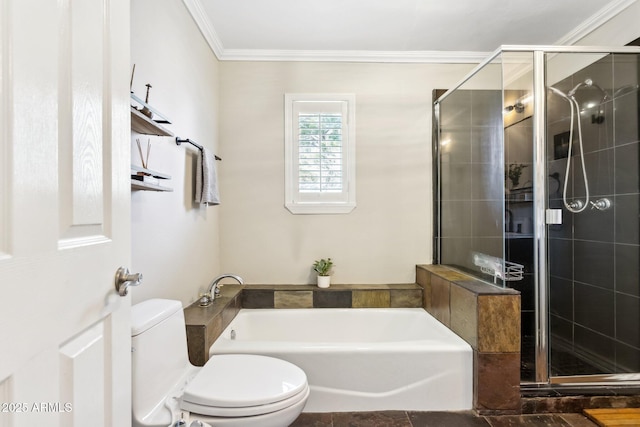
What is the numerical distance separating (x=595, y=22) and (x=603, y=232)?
143 cm

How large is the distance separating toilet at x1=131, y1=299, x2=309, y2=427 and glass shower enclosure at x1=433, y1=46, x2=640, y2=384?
4.77ft

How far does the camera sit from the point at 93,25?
2.35 ft

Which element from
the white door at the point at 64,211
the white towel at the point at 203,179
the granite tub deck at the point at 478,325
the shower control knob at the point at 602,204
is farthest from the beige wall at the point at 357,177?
the white door at the point at 64,211

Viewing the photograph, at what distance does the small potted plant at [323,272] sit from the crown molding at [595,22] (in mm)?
2455

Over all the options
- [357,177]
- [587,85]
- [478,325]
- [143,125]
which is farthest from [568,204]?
[143,125]

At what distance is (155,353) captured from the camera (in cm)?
131

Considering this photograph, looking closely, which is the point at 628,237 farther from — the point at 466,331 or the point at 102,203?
the point at 102,203

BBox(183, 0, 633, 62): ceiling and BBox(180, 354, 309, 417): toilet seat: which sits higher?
BBox(183, 0, 633, 62): ceiling

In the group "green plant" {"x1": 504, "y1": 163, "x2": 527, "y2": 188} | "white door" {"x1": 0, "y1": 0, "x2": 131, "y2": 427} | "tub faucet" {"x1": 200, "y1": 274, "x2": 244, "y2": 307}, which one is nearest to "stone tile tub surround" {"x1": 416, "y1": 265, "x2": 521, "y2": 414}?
"green plant" {"x1": 504, "y1": 163, "x2": 527, "y2": 188}

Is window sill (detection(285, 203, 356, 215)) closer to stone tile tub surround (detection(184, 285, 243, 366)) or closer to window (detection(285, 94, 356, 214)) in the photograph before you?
window (detection(285, 94, 356, 214))

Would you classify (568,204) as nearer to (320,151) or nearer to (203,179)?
(320,151)

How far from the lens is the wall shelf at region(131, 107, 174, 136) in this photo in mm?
1245

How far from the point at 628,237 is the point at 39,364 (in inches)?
109

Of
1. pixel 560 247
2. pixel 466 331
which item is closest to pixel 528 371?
pixel 466 331
